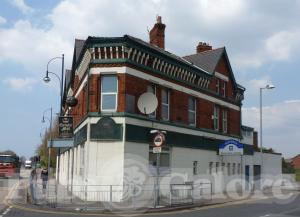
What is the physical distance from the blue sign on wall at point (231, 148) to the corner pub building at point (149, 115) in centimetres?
117

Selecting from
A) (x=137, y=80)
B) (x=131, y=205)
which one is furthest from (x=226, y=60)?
(x=131, y=205)

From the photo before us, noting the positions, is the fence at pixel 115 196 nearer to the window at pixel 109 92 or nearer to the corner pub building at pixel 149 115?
the corner pub building at pixel 149 115

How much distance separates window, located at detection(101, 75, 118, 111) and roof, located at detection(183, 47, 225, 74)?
412 inches

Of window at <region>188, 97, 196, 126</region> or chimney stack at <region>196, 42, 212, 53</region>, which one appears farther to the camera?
chimney stack at <region>196, 42, 212, 53</region>

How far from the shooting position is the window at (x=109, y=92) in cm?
2655

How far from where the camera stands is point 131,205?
23.5 meters

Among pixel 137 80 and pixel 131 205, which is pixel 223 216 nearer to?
pixel 131 205

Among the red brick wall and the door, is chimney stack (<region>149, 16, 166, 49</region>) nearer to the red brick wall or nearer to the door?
the red brick wall

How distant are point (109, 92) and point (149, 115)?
2.83 meters

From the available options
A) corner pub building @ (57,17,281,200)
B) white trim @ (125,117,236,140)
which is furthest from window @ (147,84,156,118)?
white trim @ (125,117,236,140)

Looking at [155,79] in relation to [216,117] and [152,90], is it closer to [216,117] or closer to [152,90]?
[152,90]

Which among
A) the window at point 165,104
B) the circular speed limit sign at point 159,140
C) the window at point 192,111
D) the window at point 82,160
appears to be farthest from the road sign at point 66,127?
the window at point 192,111

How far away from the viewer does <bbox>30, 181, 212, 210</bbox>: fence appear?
922 inches

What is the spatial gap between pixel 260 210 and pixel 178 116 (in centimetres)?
1014
